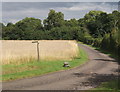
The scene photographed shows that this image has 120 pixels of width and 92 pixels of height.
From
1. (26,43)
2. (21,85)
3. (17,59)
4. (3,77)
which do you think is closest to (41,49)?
(26,43)

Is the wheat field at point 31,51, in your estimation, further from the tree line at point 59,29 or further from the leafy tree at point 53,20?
the leafy tree at point 53,20

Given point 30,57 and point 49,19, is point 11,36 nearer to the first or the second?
point 49,19

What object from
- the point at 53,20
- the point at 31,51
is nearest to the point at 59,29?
the point at 53,20

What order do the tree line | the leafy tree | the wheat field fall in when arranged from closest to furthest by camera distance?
the wheat field, the tree line, the leafy tree

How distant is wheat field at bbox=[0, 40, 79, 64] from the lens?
65.5ft

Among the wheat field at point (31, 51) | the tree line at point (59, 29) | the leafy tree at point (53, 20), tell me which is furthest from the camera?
the leafy tree at point (53, 20)

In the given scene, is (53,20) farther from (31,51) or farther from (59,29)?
(31,51)

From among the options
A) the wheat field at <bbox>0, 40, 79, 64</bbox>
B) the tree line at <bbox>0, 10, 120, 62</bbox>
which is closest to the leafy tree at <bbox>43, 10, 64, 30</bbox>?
the tree line at <bbox>0, 10, 120, 62</bbox>

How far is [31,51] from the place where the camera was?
22609mm

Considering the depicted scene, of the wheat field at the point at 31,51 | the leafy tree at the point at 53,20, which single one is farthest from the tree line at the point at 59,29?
the wheat field at the point at 31,51

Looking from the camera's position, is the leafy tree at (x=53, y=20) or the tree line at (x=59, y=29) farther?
the leafy tree at (x=53, y=20)

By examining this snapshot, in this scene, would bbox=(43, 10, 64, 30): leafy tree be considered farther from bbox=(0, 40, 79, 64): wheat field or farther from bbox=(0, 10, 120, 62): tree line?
bbox=(0, 40, 79, 64): wheat field

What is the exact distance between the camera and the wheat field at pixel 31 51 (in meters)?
20.0

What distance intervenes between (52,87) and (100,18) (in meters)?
75.9
